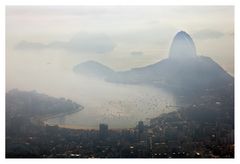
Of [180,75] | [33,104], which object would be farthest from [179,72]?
[33,104]

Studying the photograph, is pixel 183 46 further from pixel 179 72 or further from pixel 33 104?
pixel 33 104

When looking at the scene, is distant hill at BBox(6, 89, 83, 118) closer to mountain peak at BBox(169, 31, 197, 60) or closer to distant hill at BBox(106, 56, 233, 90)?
distant hill at BBox(106, 56, 233, 90)

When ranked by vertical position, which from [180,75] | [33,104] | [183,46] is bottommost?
[33,104]

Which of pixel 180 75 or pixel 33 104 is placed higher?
pixel 180 75
